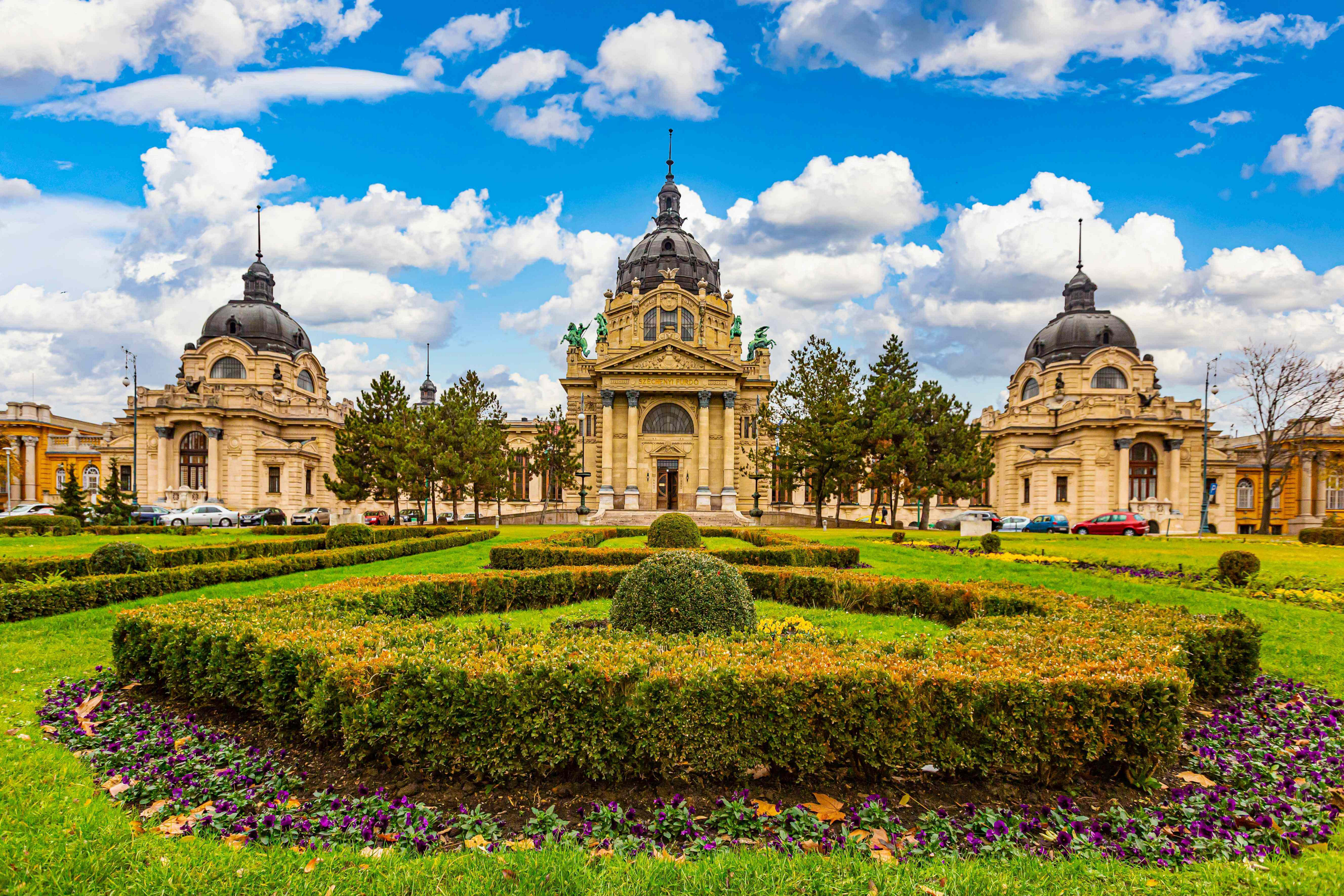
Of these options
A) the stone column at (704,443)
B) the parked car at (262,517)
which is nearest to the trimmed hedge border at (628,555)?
the parked car at (262,517)

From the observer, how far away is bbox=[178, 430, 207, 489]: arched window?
174 feet

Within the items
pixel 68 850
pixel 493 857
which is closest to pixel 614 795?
pixel 493 857

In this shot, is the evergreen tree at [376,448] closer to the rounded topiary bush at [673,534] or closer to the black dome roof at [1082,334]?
the rounded topiary bush at [673,534]

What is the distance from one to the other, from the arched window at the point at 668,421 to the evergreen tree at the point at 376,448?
55.4 feet

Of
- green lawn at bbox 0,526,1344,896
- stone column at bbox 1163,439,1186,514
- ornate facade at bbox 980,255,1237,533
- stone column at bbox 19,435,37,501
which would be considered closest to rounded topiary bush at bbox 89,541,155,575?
green lawn at bbox 0,526,1344,896

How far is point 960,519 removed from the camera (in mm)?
39938

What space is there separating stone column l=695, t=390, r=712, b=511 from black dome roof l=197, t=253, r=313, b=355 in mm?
38772

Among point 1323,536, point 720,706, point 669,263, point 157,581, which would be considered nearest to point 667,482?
point 669,263

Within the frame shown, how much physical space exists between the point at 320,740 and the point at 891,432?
34.1 m

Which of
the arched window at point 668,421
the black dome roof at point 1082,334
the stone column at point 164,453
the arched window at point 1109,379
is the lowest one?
the stone column at point 164,453

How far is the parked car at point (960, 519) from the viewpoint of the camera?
135 ft

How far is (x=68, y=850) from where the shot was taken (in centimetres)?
402

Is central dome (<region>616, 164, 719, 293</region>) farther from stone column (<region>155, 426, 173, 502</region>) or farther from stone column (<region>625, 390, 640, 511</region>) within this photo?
stone column (<region>155, 426, 173, 502</region>)

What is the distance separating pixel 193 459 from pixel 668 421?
3722 centimetres
